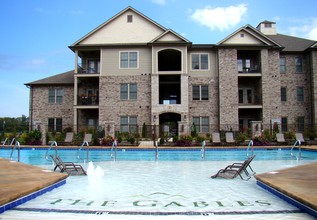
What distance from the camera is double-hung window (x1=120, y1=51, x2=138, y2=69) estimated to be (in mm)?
29578

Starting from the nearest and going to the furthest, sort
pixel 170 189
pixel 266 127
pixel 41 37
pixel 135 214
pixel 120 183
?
pixel 135 214
pixel 170 189
pixel 120 183
pixel 41 37
pixel 266 127

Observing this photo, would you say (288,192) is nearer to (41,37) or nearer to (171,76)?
(41,37)

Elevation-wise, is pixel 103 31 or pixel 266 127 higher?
pixel 103 31

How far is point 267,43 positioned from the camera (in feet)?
95.5

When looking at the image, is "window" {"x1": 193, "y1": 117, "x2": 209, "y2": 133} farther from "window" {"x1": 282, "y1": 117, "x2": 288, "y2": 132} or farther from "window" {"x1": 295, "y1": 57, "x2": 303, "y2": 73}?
"window" {"x1": 295, "y1": 57, "x2": 303, "y2": 73}

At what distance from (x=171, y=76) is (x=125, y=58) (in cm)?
463

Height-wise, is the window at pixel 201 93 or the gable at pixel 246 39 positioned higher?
the gable at pixel 246 39

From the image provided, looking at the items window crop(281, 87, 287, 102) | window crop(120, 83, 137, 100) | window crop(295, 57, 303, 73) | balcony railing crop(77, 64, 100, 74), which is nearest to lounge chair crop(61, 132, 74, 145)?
window crop(120, 83, 137, 100)

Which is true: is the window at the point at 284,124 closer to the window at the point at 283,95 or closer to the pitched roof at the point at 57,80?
the window at the point at 283,95

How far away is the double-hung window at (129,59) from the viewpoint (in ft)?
97.0

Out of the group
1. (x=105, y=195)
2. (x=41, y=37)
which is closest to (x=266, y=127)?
(x=41, y=37)

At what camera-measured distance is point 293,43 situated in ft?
108

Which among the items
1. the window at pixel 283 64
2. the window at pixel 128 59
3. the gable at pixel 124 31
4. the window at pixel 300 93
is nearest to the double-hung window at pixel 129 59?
the window at pixel 128 59

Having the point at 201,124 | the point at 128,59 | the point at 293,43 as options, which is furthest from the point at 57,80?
the point at 293,43
